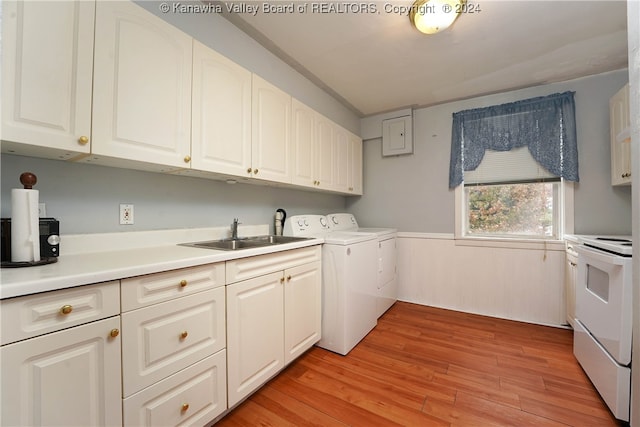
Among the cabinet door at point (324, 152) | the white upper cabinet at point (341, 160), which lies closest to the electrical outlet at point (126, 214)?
the cabinet door at point (324, 152)

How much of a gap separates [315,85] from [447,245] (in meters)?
2.38

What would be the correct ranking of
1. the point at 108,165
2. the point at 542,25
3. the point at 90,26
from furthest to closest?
1. the point at 542,25
2. the point at 108,165
3. the point at 90,26

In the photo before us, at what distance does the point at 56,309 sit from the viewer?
808 millimetres

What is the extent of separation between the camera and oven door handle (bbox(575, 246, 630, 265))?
4.46ft

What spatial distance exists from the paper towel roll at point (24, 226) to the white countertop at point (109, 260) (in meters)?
0.08

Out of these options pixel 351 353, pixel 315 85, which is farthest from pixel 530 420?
pixel 315 85

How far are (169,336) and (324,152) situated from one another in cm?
201

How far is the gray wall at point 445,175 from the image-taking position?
2.31 metres

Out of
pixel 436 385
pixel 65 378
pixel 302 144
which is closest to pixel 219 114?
pixel 302 144

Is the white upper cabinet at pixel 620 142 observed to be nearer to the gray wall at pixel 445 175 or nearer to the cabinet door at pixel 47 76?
the gray wall at pixel 445 175

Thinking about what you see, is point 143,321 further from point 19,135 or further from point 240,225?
point 240,225

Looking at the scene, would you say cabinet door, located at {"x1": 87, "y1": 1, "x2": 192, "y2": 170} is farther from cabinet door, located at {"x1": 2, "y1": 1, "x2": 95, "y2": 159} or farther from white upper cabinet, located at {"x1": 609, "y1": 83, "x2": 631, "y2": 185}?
white upper cabinet, located at {"x1": 609, "y1": 83, "x2": 631, "y2": 185}

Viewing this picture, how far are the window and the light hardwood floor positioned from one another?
1100mm

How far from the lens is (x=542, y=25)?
1788 mm
